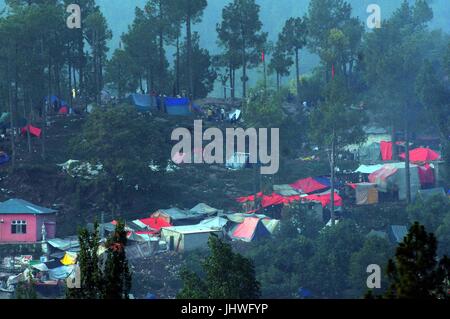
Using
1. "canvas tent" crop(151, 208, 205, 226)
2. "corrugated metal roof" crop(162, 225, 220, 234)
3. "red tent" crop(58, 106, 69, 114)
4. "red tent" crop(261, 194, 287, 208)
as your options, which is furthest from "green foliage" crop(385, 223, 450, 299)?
"red tent" crop(58, 106, 69, 114)

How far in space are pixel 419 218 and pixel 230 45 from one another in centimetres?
1933

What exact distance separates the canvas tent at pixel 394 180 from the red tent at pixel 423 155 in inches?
118

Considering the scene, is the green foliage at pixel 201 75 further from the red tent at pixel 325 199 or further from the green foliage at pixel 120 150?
the green foliage at pixel 120 150

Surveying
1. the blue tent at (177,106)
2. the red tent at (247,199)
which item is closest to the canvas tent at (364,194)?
the red tent at (247,199)

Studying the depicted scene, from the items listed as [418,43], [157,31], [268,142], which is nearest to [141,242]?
[268,142]

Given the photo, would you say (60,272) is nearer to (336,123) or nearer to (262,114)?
(262,114)

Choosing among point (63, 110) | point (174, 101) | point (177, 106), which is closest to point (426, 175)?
point (177, 106)

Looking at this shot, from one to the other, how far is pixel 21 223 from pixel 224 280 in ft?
52.0

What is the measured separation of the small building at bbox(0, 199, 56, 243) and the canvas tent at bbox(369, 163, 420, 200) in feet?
52.0

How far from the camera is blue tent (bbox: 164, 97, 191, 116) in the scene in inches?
2158

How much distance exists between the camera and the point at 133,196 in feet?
147

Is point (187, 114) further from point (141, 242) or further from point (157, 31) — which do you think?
point (141, 242)
